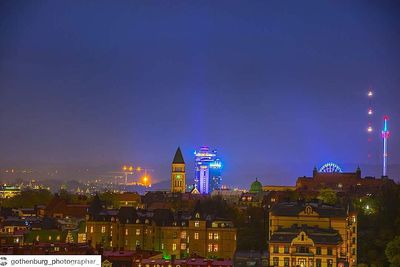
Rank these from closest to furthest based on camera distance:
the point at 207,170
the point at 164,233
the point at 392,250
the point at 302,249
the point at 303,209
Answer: the point at 302,249, the point at 392,250, the point at 303,209, the point at 164,233, the point at 207,170

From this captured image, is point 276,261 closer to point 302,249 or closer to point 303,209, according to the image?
point 302,249

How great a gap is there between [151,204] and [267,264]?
19447 mm

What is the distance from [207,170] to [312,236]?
43.9 meters

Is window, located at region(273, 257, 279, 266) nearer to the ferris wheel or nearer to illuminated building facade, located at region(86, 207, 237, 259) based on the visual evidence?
illuminated building facade, located at region(86, 207, 237, 259)

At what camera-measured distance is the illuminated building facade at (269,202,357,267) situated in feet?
57.3

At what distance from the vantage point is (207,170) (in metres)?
61.6

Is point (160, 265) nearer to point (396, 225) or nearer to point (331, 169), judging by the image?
point (396, 225)

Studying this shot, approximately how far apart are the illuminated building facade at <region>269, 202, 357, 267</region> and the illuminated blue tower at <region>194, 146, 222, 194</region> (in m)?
40.5

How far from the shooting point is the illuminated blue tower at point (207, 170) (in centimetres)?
6141

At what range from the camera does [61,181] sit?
8988cm

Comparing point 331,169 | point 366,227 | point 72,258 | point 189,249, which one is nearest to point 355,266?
point 366,227

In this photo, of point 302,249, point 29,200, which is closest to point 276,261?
point 302,249

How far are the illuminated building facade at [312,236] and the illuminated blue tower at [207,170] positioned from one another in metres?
40.5

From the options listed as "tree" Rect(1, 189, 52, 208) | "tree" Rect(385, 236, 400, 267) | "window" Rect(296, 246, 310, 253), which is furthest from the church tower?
"window" Rect(296, 246, 310, 253)
